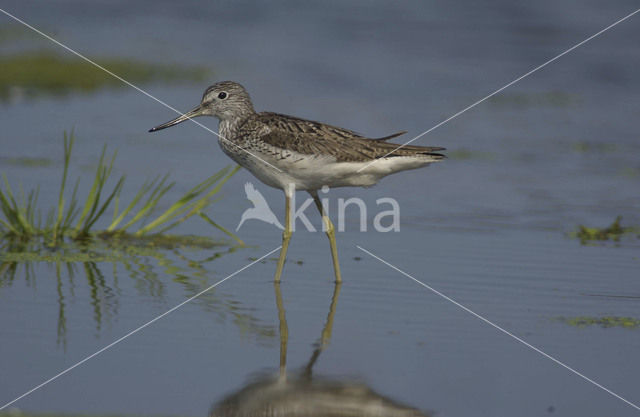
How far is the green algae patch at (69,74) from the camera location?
15.9m

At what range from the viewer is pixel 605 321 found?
282 inches

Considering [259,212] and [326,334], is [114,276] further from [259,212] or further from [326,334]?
[259,212]

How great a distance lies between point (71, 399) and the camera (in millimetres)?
5398

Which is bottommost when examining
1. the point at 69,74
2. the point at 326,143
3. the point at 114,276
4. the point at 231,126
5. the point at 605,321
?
the point at 605,321

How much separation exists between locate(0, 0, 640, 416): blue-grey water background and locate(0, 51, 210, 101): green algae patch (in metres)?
0.48

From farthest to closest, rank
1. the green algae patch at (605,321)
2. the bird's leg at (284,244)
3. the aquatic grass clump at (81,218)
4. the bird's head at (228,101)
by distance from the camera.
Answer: the bird's head at (228,101)
the aquatic grass clump at (81,218)
the bird's leg at (284,244)
the green algae patch at (605,321)

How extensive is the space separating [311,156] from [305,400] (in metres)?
2.97

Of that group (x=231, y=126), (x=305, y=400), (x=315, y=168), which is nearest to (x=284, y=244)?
(x=315, y=168)

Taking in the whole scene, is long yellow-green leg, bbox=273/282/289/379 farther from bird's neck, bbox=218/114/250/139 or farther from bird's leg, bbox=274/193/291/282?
bird's neck, bbox=218/114/250/139

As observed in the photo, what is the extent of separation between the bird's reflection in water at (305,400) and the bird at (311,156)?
7.34 feet

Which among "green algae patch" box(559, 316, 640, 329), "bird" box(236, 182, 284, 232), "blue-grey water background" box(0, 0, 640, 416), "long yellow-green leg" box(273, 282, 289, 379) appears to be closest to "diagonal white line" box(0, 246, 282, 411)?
"blue-grey water background" box(0, 0, 640, 416)

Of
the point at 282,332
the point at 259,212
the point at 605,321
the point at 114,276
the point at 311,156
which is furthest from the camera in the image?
the point at 259,212

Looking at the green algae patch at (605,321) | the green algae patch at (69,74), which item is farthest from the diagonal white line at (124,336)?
the green algae patch at (69,74)

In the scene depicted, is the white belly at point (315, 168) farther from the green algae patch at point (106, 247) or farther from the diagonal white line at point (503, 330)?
the green algae patch at point (106, 247)
